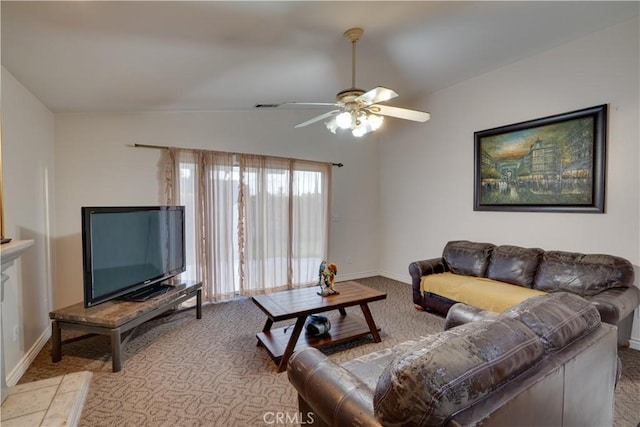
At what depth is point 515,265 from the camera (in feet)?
10.8

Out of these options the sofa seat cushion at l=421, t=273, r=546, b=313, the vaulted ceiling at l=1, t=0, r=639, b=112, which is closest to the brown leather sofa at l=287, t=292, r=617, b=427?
the sofa seat cushion at l=421, t=273, r=546, b=313

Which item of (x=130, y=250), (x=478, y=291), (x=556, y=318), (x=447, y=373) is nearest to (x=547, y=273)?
(x=478, y=291)

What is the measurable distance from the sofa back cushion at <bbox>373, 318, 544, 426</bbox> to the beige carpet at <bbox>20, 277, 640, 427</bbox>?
133 cm

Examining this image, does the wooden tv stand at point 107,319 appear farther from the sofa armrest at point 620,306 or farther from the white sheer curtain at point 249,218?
the sofa armrest at point 620,306

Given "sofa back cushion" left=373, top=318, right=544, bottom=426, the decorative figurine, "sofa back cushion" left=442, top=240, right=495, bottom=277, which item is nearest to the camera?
"sofa back cushion" left=373, top=318, right=544, bottom=426

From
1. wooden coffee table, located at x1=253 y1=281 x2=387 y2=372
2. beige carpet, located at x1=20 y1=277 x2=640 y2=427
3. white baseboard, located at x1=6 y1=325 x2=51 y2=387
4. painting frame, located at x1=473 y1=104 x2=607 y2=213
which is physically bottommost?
beige carpet, located at x1=20 y1=277 x2=640 y2=427

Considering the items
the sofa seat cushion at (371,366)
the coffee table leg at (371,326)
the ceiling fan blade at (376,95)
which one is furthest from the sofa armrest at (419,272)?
the ceiling fan blade at (376,95)

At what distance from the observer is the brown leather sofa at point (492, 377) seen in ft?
2.93

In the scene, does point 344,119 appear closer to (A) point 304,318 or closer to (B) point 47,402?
(A) point 304,318

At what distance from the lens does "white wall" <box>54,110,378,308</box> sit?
3.37m

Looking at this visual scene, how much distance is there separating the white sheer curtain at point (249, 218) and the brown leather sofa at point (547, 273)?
1818 millimetres

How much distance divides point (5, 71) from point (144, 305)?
7.03ft

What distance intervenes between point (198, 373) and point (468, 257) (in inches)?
127

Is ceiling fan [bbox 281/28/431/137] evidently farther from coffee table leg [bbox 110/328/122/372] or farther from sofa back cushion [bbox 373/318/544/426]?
coffee table leg [bbox 110/328/122/372]
